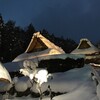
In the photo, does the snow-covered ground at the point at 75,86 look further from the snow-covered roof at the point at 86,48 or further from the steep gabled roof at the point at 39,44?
the snow-covered roof at the point at 86,48

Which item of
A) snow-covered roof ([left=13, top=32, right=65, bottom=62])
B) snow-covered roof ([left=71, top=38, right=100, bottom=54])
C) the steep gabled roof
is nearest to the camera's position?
snow-covered roof ([left=13, top=32, right=65, bottom=62])

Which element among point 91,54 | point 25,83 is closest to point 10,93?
point 25,83

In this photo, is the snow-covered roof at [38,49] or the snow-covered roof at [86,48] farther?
the snow-covered roof at [86,48]

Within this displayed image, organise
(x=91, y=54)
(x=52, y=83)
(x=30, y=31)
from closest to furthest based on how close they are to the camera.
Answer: (x=52, y=83)
(x=91, y=54)
(x=30, y=31)

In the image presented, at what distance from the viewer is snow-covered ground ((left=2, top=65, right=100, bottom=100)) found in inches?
594

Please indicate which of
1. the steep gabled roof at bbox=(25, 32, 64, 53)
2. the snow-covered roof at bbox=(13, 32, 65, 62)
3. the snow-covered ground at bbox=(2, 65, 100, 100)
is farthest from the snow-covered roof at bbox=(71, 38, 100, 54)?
the snow-covered ground at bbox=(2, 65, 100, 100)

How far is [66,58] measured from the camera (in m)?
20.3

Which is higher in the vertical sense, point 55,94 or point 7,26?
point 7,26

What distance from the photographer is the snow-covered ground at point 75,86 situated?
49.5 feet

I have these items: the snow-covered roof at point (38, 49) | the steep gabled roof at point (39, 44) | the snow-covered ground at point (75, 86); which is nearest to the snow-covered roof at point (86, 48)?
the snow-covered roof at point (38, 49)

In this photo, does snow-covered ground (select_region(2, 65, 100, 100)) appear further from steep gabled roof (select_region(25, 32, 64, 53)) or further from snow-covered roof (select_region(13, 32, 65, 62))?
steep gabled roof (select_region(25, 32, 64, 53))

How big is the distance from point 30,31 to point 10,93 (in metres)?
37.7

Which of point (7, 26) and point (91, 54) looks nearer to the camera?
point (91, 54)

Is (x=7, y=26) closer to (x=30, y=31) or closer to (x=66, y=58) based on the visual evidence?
(x=30, y=31)
